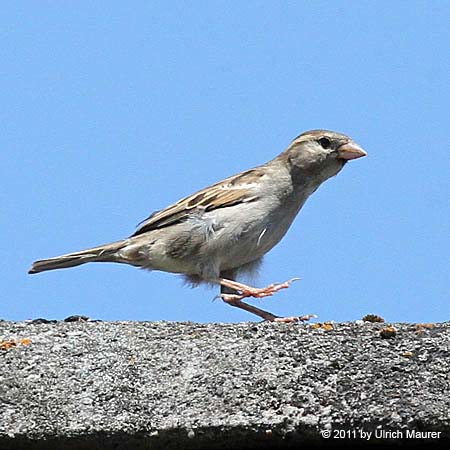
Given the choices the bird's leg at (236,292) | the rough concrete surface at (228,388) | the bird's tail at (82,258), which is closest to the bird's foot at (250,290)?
the bird's leg at (236,292)

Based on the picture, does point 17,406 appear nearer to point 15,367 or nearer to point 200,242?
point 15,367

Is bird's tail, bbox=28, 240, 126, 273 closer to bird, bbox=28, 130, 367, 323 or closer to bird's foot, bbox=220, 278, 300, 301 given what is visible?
bird, bbox=28, 130, 367, 323

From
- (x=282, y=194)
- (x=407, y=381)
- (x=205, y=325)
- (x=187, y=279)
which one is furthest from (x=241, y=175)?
(x=407, y=381)

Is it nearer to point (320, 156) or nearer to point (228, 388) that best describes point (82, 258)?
point (320, 156)

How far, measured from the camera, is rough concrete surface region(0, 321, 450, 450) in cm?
254

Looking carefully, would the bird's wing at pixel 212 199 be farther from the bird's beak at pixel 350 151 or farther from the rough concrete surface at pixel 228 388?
the rough concrete surface at pixel 228 388

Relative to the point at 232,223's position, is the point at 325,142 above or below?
above

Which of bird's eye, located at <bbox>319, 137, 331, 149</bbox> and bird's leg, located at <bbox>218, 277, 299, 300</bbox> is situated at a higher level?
bird's eye, located at <bbox>319, 137, 331, 149</bbox>

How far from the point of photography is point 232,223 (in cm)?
640

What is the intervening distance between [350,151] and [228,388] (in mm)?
4345

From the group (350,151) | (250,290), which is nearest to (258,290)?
(250,290)

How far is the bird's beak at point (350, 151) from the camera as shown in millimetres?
6742

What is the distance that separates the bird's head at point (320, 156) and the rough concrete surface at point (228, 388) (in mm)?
4066

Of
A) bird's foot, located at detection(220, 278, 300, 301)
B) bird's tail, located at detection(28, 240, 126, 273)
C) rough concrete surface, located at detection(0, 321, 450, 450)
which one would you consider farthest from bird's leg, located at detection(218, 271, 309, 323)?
rough concrete surface, located at detection(0, 321, 450, 450)
